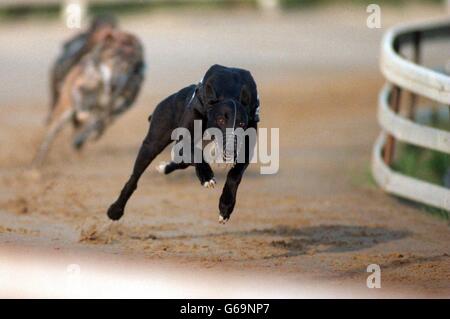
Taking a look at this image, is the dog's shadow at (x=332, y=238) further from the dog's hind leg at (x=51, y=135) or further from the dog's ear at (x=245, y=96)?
the dog's hind leg at (x=51, y=135)

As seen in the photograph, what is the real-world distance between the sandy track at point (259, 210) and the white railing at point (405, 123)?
0.15 m

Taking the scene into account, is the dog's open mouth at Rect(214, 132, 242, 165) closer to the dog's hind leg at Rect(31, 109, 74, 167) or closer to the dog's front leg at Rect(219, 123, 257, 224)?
the dog's front leg at Rect(219, 123, 257, 224)

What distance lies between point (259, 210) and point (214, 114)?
2290 millimetres

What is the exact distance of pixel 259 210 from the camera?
325 inches

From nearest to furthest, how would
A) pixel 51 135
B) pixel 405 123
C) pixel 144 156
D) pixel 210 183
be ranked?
pixel 210 183 < pixel 144 156 < pixel 405 123 < pixel 51 135

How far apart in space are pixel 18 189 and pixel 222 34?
451 inches

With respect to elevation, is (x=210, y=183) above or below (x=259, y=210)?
above

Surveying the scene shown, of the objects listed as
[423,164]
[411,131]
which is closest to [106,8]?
[423,164]

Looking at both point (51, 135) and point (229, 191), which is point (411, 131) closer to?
point (229, 191)

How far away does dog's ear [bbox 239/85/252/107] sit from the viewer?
6.13m

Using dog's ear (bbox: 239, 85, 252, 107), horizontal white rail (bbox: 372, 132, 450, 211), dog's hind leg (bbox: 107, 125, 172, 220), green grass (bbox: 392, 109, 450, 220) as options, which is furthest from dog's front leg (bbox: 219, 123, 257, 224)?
green grass (bbox: 392, 109, 450, 220)

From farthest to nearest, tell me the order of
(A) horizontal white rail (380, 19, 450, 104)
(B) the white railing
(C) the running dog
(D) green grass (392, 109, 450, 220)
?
(C) the running dog < (D) green grass (392, 109, 450, 220) < (B) the white railing < (A) horizontal white rail (380, 19, 450, 104)

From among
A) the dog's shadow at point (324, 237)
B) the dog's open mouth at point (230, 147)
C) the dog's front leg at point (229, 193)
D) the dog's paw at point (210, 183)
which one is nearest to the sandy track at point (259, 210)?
the dog's shadow at point (324, 237)

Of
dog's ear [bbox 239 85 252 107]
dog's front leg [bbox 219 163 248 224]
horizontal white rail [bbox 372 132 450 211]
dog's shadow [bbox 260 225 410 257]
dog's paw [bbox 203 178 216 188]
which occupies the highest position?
dog's ear [bbox 239 85 252 107]
